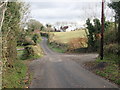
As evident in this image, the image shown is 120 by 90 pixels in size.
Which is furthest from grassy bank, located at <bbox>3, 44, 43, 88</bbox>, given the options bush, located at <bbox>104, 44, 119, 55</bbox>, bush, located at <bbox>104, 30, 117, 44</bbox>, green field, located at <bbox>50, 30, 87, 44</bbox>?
green field, located at <bbox>50, 30, 87, 44</bbox>

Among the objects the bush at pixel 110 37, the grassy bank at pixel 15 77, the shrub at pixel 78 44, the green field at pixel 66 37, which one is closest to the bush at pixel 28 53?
the bush at pixel 110 37

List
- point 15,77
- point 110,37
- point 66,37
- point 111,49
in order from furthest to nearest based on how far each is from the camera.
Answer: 1. point 66,37
2. point 110,37
3. point 111,49
4. point 15,77

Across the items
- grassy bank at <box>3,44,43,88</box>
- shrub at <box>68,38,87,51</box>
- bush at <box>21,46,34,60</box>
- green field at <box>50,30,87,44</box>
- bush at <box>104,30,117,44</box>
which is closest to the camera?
grassy bank at <box>3,44,43,88</box>

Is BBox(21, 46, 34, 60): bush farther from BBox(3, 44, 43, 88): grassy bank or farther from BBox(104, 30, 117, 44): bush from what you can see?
BBox(3, 44, 43, 88): grassy bank

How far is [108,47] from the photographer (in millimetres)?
22500

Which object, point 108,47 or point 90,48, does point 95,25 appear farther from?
point 108,47

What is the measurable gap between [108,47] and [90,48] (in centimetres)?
1922

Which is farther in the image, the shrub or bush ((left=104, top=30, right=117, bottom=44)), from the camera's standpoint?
the shrub

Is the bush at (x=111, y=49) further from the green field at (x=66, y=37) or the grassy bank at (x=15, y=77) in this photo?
the green field at (x=66, y=37)

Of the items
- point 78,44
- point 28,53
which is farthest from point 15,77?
point 78,44

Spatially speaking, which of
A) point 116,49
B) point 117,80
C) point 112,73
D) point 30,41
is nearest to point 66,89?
point 117,80

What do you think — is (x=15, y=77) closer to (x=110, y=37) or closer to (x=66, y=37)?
(x=110, y=37)

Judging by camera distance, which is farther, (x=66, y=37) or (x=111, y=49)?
(x=66, y=37)

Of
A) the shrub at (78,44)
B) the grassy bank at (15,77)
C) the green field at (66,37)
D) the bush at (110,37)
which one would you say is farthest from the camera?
the green field at (66,37)
